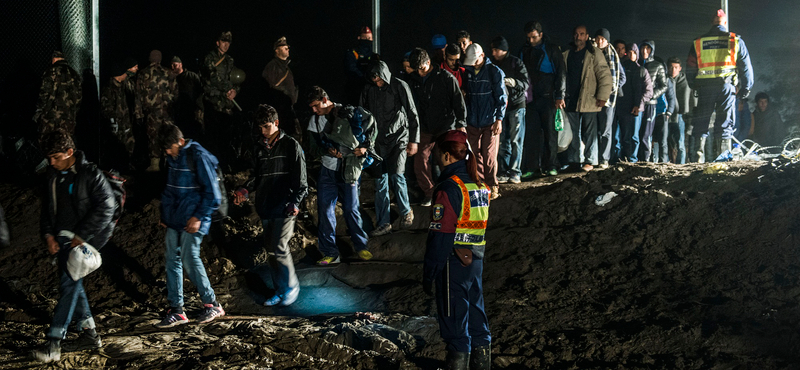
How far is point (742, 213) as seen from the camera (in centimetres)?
690

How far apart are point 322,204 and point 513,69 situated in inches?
136

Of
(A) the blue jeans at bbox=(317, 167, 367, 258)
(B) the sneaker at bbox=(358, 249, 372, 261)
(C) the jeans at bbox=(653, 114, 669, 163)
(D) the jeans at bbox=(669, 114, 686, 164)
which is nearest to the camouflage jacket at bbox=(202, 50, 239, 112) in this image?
(A) the blue jeans at bbox=(317, 167, 367, 258)

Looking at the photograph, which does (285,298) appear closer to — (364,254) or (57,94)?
(364,254)

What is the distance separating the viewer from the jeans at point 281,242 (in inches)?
245

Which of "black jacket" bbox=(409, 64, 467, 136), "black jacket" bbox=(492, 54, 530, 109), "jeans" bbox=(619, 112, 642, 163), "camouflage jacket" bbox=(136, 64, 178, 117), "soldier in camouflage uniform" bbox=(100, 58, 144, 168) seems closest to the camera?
"black jacket" bbox=(409, 64, 467, 136)

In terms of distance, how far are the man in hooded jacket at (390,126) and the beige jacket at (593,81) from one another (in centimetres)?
312

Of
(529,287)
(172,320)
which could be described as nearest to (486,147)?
(529,287)

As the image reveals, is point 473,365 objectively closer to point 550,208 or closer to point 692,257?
point 692,257

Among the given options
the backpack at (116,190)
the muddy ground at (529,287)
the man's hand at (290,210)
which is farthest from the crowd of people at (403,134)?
the muddy ground at (529,287)

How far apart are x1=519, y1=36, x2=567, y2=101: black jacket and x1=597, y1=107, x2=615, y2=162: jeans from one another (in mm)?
677

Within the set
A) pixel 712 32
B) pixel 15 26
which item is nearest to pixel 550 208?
pixel 712 32

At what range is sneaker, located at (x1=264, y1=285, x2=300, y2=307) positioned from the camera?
21.3ft

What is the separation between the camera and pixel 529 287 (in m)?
6.34

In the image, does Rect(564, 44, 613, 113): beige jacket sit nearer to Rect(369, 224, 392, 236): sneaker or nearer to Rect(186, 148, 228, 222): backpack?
Rect(369, 224, 392, 236): sneaker
